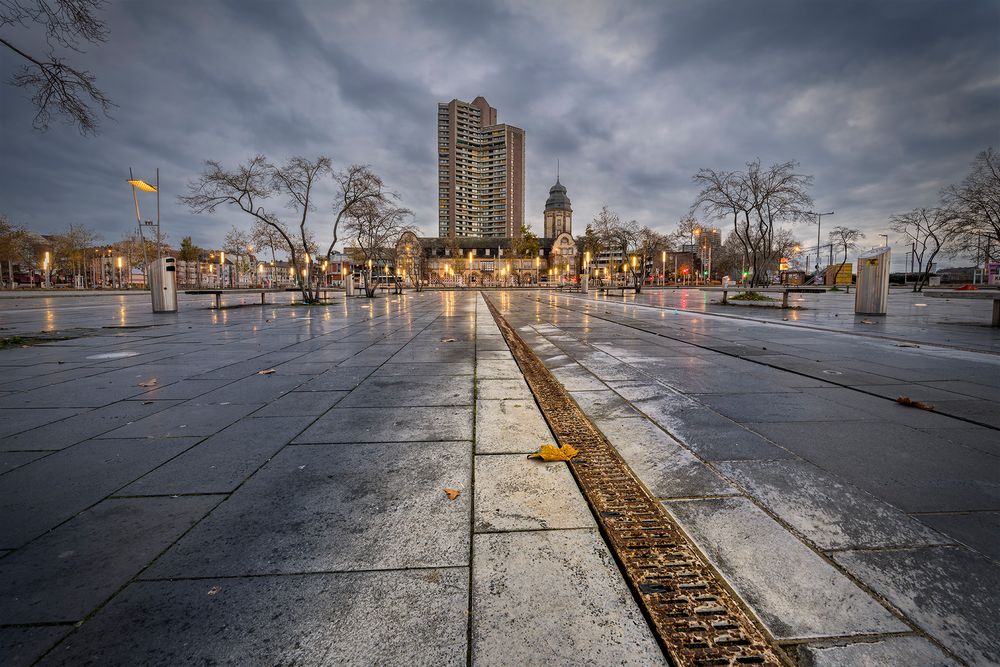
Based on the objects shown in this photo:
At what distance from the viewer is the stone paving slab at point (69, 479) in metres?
2.19

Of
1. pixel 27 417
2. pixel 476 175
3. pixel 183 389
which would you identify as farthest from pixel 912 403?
pixel 476 175

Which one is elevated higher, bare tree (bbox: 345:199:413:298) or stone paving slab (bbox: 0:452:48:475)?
bare tree (bbox: 345:199:413:298)

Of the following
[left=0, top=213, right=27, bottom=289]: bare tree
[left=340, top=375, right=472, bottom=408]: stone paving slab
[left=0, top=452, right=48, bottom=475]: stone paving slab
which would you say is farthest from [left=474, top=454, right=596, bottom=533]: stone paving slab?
[left=0, top=213, right=27, bottom=289]: bare tree

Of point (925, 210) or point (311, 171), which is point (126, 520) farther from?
point (925, 210)

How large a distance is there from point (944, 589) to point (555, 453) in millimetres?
1843

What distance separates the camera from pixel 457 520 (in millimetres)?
2160

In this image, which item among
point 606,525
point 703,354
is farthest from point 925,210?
point 606,525

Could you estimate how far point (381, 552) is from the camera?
6.23 feet

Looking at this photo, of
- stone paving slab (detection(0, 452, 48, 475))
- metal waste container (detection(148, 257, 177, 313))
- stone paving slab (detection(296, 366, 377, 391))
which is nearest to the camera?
stone paving slab (detection(0, 452, 48, 475))

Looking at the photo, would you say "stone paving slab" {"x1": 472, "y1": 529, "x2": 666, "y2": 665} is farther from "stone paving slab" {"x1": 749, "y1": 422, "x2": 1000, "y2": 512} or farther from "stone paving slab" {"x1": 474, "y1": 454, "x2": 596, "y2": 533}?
"stone paving slab" {"x1": 749, "y1": 422, "x2": 1000, "y2": 512}

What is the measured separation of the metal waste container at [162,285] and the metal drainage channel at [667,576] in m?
19.5

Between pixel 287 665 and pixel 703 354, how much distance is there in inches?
286

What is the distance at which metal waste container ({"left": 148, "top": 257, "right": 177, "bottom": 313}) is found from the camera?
16891mm

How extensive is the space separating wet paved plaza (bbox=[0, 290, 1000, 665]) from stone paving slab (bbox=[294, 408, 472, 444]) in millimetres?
34
